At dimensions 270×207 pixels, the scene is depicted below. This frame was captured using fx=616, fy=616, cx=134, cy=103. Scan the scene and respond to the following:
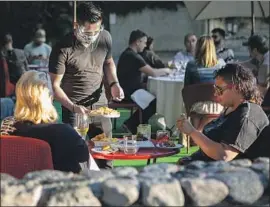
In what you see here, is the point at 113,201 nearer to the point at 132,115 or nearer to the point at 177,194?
the point at 177,194

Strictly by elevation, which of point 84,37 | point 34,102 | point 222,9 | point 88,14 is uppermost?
point 222,9

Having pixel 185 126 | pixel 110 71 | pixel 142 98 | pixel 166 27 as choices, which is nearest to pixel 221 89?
pixel 185 126

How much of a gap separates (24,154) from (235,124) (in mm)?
1211

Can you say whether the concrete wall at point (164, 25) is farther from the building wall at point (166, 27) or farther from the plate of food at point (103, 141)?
the plate of food at point (103, 141)

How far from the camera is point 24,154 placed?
128 inches

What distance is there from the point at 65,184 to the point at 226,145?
1.37 meters

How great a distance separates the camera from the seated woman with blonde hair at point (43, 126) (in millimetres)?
3441

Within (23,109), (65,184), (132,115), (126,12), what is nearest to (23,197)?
(65,184)

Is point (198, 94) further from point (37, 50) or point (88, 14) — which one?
point (37, 50)

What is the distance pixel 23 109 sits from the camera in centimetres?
351

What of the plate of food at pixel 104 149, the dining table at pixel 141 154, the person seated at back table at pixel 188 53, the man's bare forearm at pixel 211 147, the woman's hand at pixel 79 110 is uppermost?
the person seated at back table at pixel 188 53

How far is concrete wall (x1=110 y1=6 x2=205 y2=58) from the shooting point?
810 inches

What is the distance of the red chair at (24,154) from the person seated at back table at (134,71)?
16.2ft

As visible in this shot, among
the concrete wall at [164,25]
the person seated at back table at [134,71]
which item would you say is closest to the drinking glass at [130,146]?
the person seated at back table at [134,71]
